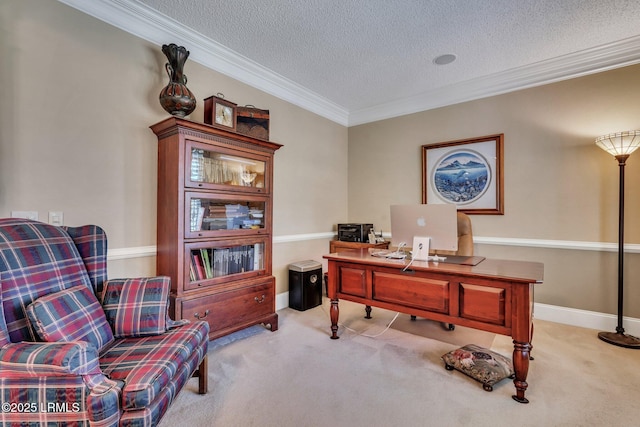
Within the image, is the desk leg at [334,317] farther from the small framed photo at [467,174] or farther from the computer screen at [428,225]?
the small framed photo at [467,174]

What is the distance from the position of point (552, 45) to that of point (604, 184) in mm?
1437

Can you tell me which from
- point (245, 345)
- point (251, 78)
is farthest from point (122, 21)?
point (245, 345)

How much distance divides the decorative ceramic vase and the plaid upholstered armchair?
3.61ft

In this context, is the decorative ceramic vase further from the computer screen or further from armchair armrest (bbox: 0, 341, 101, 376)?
the computer screen

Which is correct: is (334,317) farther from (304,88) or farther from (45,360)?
(304,88)

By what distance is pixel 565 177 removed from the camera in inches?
118

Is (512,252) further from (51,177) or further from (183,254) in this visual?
(51,177)

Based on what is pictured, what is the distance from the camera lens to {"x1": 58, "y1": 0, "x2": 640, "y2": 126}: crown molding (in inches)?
88.0

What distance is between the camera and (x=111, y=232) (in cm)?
218

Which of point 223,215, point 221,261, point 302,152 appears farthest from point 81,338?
point 302,152

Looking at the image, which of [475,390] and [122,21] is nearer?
[475,390]

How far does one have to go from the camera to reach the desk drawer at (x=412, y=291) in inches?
80.7

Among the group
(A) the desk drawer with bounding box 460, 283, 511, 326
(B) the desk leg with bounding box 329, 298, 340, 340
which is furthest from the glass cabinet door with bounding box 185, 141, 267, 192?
(A) the desk drawer with bounding box 460, 283, 511, 326

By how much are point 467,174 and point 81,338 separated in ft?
12.6
